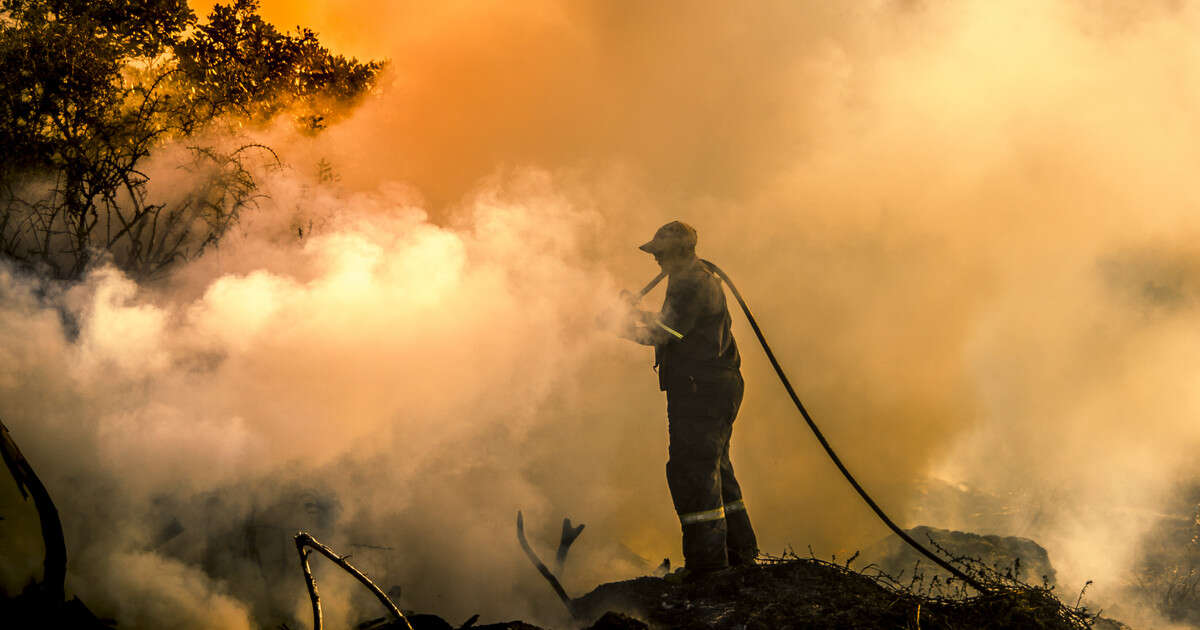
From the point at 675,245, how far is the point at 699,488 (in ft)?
5.73

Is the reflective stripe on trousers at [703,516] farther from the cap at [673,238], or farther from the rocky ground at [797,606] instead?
the cap at [673,238]

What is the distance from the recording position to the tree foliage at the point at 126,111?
7980 millimetres

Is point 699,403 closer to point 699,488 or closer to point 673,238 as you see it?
point 699,488

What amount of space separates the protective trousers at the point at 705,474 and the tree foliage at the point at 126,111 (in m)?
6.08

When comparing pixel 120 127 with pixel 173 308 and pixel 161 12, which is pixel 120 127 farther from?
pixel 173 308

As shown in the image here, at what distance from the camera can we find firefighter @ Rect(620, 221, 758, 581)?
17.6 feet

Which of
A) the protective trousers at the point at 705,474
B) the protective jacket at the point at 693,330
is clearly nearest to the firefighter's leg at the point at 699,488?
the protective trousers at the point at 705,474

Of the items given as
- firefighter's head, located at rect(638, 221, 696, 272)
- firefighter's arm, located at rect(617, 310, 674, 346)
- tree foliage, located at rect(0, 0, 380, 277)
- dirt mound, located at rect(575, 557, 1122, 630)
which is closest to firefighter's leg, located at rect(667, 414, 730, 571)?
dirt mound, located at rect(575, 557, 1122, 630)

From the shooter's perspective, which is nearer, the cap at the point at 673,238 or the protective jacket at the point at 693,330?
the protective jacket at the point at 693,330

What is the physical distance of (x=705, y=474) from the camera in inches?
212

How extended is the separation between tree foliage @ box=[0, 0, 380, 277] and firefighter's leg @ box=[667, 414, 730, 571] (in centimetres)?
616

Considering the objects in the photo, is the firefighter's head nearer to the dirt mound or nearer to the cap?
the cap

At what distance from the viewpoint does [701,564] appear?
528cm

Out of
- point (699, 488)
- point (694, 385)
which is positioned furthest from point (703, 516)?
point (694, 385)
